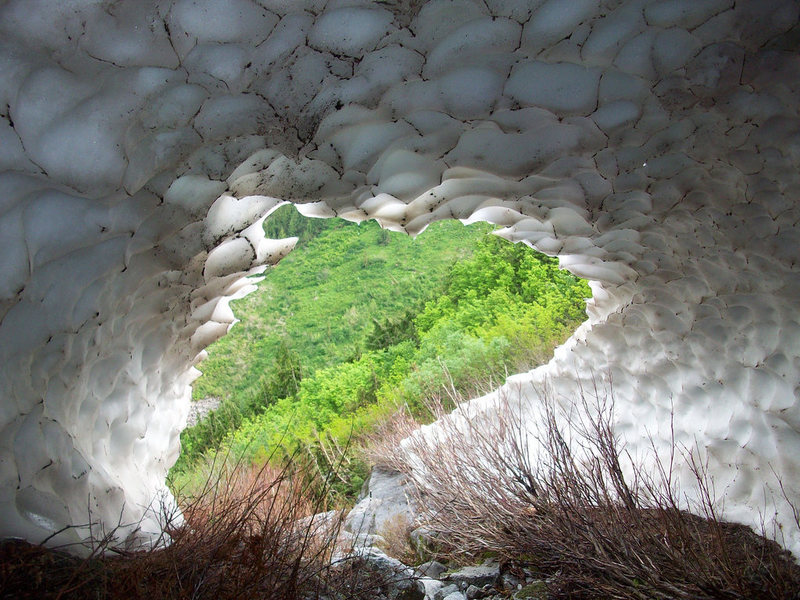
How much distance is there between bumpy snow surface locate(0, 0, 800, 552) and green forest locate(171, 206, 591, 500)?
161 inches

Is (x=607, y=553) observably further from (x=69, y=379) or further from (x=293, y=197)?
(x=69, y=379)

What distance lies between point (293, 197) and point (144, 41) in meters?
0.99

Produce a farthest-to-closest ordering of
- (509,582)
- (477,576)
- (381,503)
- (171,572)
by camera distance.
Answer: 1. (381,503)
2. (477,576)
3. (509,582)
4. (171,572)

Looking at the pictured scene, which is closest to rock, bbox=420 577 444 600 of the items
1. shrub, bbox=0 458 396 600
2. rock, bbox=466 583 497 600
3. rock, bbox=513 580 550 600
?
rock, bbox=466 583 497 600

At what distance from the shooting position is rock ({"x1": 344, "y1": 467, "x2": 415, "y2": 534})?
5.71 metres

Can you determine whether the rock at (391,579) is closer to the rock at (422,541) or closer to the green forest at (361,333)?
the rock at (422,541)

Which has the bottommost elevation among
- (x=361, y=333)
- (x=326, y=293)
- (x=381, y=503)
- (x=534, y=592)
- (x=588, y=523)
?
(x=534, y=592)

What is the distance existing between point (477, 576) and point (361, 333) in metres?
7.23

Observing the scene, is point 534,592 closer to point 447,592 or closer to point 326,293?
point 447,592

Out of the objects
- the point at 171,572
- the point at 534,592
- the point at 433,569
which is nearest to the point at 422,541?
the point at 433,569

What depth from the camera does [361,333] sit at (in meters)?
10.8

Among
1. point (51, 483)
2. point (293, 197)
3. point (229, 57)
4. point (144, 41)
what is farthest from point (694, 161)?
point (51, 483)

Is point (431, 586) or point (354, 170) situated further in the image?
point (431, 586)

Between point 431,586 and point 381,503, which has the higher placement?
point 381,503
